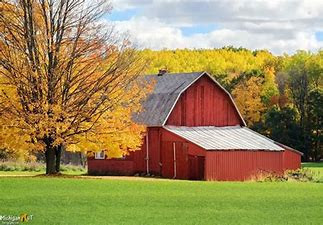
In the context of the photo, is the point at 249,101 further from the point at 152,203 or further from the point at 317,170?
the point at 152,203

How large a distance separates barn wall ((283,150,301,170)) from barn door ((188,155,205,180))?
11048 mm

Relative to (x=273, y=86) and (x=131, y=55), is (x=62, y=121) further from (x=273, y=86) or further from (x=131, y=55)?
(x=273, y=86)

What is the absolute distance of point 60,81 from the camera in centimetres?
3822

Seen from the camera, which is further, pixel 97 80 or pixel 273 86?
pixel 273 86

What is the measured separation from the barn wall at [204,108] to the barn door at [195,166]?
3.75 metres

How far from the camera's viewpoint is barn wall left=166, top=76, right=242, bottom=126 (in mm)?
54281

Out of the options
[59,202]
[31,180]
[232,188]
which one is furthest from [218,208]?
[31,180]

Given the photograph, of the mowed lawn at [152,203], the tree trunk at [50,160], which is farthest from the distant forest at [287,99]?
the mowed lawn at [152,203]

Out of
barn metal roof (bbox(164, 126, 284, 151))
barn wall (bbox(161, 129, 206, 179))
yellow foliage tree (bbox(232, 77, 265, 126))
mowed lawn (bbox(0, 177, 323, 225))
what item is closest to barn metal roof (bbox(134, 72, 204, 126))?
barn metal roof (bbox(164, 126, 284, 151))

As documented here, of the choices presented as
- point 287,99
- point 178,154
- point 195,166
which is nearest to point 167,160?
point 178,154

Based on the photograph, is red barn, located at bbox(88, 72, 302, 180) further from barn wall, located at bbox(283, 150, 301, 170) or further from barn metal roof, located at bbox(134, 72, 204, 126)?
barn wall, located at bbox(283, 150, 301, 170)

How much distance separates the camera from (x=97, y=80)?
38781 mm

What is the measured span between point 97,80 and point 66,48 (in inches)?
86.7

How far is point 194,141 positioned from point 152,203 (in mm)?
24368
